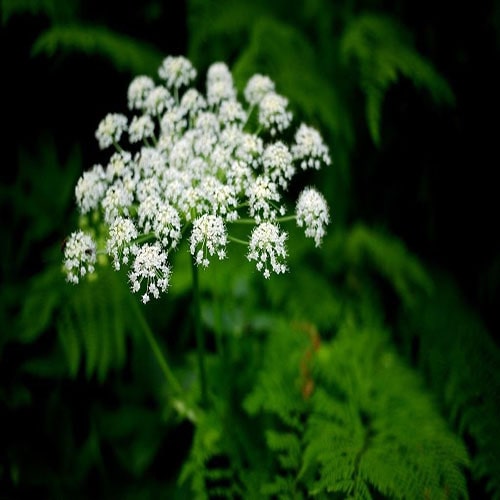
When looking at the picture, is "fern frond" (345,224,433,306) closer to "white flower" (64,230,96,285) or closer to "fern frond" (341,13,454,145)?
"fern frond" (341,13,454,145)

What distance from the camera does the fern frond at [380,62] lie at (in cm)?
233

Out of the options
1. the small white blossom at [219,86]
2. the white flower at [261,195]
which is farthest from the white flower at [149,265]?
the small white blossom at [219,86]

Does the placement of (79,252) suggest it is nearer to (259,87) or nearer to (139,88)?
(139,88)

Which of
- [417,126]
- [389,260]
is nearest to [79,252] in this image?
[389,260]

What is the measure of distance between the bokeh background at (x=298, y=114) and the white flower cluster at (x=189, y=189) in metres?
0.71

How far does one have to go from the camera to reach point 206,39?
296 cm

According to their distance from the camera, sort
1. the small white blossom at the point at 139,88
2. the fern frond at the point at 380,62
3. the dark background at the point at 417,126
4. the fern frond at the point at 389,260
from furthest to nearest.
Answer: the dark background at the point at 417,126 < the fern frond at the point at 389,260 < the fern frond at the point at 380,62 < the small white blossom at the point at 139,88

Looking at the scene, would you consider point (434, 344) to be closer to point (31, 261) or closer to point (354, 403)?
point (354, 403)

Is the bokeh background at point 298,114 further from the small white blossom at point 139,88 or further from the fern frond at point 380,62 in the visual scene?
the small white blossom at point 139,88

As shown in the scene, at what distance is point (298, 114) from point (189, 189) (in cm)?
148

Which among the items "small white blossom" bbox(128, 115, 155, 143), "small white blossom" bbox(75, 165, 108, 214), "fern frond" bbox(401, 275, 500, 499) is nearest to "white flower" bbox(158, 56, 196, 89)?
"small white blossom" bbox(128, 115, 155, 143)

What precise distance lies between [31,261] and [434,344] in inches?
95.7

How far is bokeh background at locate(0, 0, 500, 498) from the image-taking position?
98.0 inches

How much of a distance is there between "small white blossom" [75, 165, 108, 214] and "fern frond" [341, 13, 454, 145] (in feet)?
4.14
